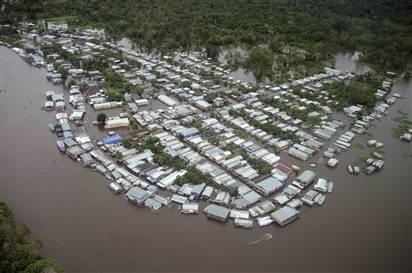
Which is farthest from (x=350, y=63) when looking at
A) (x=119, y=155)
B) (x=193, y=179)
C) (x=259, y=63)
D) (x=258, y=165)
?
(x=119, y=155)

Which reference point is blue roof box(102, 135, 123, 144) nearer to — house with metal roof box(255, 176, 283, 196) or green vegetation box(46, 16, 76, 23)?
house with metal roof box(255, 176, 283, 196)

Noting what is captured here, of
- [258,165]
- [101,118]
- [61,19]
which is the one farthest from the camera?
[61,19]

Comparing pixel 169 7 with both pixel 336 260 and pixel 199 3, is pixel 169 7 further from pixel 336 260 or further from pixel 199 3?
pixel 336 260

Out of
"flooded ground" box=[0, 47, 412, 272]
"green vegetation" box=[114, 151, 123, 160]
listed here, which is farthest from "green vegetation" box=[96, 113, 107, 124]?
"green vegetation" box=[114, 151, 123, 160]

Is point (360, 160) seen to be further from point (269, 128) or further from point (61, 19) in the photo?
point (61, 19)

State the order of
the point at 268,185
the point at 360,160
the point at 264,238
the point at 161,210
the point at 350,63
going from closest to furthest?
the point at 264,238
the point at 161,210
the point at 268,185
the point at 360,160
the point at 350,63

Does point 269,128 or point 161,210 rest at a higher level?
point 269,128

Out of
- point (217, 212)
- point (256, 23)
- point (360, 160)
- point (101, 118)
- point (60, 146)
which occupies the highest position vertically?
point (256, 23)

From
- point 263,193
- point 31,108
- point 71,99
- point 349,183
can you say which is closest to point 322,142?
point 349,183
